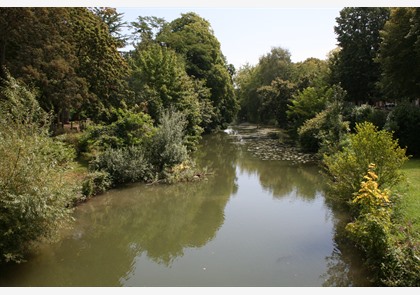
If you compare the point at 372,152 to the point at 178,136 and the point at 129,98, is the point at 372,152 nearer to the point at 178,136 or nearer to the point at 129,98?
the point at 178,136

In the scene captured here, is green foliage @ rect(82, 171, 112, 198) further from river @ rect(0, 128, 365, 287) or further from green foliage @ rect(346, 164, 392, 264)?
green foliage @ rect(346, 164, 392, 264)

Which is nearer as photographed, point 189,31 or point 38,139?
point 38,139

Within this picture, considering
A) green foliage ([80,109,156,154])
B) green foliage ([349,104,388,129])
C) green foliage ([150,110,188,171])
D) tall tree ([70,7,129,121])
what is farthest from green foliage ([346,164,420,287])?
green foliage ([349,104,388,129])

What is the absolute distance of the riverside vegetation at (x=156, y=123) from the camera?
9367 mm

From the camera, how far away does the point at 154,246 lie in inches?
465

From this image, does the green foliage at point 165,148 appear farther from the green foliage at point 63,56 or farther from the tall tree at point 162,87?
the tall tree at point 162,87

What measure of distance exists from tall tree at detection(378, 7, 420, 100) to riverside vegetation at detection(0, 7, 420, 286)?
3.5 inches

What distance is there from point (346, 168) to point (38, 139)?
942 centimetres

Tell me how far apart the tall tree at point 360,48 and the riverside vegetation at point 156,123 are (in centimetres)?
10

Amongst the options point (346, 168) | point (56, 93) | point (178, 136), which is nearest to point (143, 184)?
point (178, 136)

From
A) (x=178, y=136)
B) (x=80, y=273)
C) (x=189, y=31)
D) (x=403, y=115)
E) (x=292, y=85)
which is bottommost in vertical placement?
(x=80, y=273)

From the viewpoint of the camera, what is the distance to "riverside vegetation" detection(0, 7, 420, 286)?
9367mm

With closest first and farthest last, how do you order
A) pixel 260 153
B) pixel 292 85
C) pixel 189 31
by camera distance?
pixel 260 153 < pixel 292 85 < pixel 189 31

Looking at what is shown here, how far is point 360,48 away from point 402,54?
13718 mm
